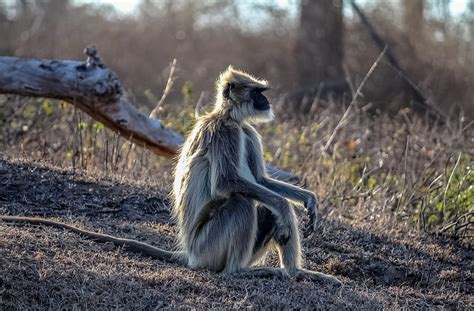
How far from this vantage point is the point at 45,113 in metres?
9.84

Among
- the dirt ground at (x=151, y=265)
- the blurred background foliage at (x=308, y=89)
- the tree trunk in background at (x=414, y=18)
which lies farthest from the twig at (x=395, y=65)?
the tree trunk in background at (x=414, y=18)

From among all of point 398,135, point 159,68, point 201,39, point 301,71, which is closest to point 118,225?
point 398,135

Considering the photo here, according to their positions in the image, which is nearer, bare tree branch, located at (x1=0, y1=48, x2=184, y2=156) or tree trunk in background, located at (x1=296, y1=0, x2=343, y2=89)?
bare tree branch, located at (x1=0, y1=48, x2=184, y2=156)

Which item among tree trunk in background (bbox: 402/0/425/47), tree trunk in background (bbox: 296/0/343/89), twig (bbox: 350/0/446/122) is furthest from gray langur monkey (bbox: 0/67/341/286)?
tree trunk in background (bbox: 402/0/425/47)

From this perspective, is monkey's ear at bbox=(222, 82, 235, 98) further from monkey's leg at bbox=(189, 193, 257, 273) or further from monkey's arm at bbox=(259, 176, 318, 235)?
monkey's leg at bbox=(189, 193, 257, 273)

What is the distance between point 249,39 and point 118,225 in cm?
1714

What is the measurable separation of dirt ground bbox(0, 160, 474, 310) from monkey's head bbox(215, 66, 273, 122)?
1.03m

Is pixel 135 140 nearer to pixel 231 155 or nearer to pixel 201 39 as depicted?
pixel 231 155

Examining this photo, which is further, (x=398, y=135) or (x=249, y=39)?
(x=249, y=39)

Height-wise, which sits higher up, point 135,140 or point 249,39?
point 249,39

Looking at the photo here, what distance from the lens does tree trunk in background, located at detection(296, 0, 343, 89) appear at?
19.8 meters

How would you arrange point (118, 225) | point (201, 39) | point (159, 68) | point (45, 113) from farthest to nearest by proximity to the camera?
point (201, 39) < point (159, 68) < point (45, 113) < point (118, 225)

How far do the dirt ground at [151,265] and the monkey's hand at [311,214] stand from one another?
38 cm

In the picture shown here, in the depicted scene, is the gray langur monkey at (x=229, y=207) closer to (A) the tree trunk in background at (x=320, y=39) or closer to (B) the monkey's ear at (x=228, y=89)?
(B) the monkey's ear at (x=228, y=89)
